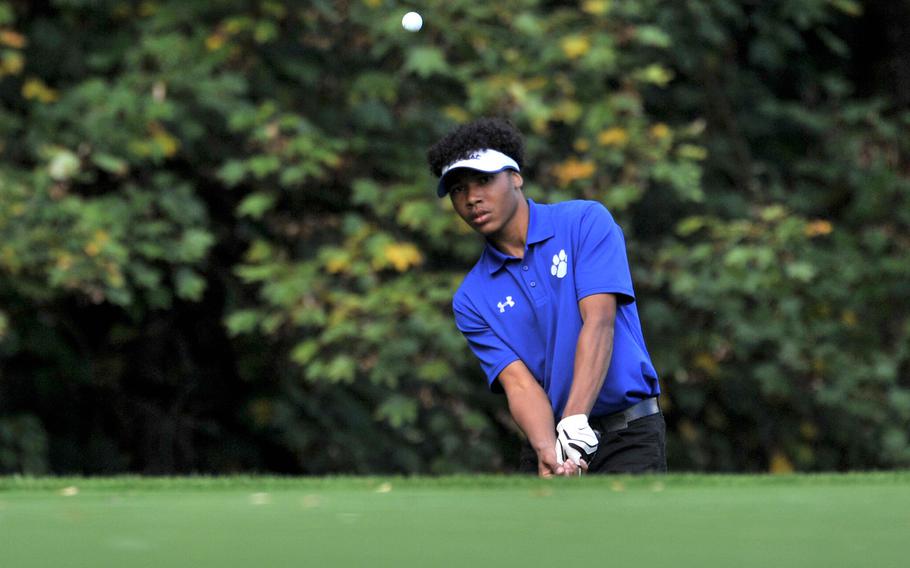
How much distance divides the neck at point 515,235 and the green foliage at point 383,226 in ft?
13.0

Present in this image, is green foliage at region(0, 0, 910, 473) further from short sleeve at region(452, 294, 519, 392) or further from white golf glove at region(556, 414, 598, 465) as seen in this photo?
white golf glove at region(556, 414, 598, 465)

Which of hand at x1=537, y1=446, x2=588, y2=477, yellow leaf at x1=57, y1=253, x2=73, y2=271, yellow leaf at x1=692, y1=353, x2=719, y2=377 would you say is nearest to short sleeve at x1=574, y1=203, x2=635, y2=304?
hand at x1=537, y1=446, x2=588, y2=477

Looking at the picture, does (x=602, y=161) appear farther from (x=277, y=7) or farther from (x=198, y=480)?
(x=198, y=480)

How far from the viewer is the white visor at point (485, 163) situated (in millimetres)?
4941

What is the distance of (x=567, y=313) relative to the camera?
491cm

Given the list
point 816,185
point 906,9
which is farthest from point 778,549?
point 906,9

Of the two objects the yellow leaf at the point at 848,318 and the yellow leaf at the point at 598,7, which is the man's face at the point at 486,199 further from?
the yellow leaf at the point at 848,318

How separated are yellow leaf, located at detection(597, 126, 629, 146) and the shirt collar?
4359 mm

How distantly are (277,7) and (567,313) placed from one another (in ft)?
16.2

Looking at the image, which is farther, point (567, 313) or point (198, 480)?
point (198, 480)

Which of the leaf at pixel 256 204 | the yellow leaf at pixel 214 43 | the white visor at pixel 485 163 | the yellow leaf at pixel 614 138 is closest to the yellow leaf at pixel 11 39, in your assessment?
the yellow leaf at pixel 214 43

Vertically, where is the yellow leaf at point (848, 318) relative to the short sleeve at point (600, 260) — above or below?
below

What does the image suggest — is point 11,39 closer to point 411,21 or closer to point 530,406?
point 411,21

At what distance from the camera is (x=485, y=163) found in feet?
16.3
